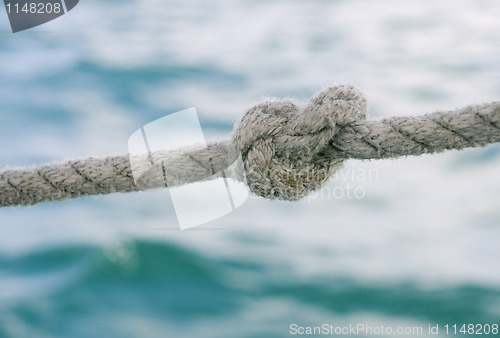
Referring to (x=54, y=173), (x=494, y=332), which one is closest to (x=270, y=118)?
(x=54, y=173)

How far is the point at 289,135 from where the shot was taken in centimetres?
104

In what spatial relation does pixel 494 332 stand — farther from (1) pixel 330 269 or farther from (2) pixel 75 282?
(2) pixel 75 282

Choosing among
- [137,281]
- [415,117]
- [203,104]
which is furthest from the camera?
[203,104]

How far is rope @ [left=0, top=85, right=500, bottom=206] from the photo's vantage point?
974mm

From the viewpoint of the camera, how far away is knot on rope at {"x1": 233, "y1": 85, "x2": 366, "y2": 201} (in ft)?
3.36

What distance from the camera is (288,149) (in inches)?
40.9

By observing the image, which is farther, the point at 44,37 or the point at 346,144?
the point at 44,37

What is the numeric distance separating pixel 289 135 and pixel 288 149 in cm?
2

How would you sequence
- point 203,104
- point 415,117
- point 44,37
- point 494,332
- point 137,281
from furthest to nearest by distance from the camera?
point 44,37
point 203,104
point 137,281
point 494,332
point 415,117

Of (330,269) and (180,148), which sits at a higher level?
(180,148)

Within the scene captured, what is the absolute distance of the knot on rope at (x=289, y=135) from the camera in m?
1.02

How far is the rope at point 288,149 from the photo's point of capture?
97 cm

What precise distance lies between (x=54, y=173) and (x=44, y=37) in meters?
2.71

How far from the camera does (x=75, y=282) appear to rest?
7.51 feet
